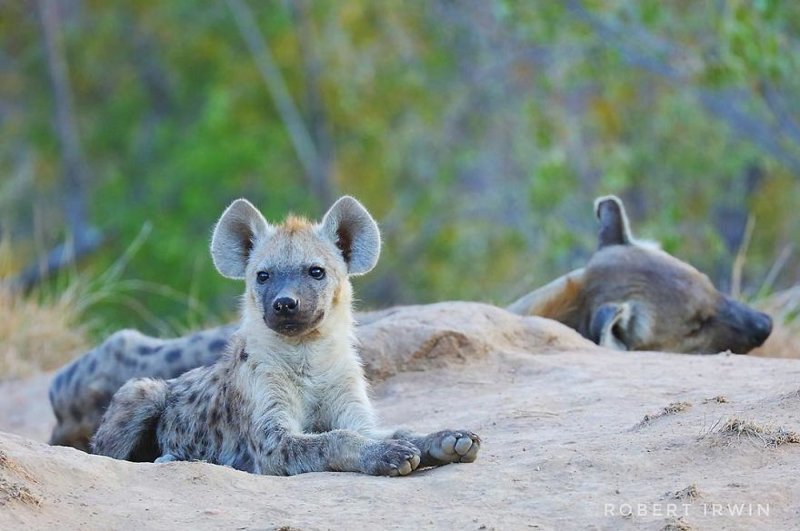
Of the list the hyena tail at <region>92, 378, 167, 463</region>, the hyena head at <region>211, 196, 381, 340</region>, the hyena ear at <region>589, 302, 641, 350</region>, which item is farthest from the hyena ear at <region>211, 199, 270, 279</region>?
the hyena ear at <region>589, 302, 641, 350</region>

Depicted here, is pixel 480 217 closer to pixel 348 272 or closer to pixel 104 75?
pixel 104 75

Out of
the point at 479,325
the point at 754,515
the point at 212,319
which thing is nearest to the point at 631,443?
the point at 754,515

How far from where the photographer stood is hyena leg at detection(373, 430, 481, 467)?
4414mm

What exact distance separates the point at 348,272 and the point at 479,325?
123 centimetres

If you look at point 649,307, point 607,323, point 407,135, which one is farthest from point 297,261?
point 407,135

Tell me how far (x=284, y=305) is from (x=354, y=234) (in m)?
0.65

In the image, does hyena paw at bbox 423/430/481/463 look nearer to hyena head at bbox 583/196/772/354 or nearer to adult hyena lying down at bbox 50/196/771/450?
adult hyena lying down at bbox 50/196/771/450

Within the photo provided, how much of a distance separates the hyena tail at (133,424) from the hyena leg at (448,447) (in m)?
1.48

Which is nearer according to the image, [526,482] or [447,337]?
[526,482]

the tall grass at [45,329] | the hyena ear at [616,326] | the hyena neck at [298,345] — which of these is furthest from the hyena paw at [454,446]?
the tall grass at [45,329]

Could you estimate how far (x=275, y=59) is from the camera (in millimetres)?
21438

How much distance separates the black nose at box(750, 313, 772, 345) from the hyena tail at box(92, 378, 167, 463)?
129 inches

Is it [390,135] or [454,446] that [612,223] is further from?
[390,135]

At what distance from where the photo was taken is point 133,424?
5.58 m
